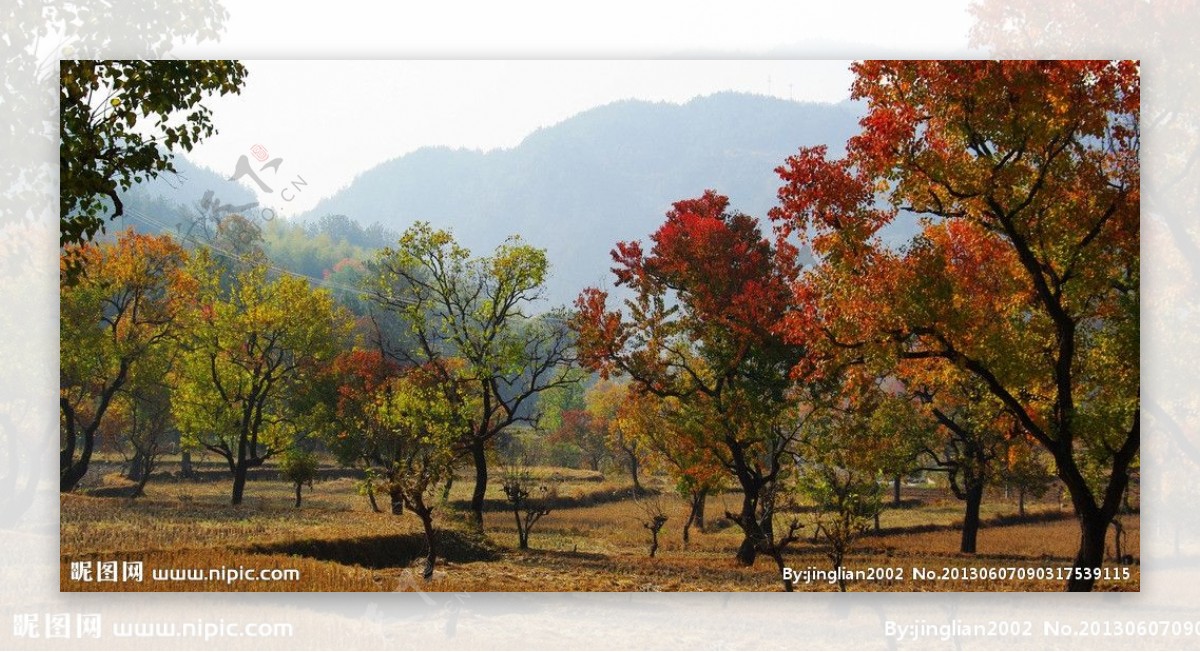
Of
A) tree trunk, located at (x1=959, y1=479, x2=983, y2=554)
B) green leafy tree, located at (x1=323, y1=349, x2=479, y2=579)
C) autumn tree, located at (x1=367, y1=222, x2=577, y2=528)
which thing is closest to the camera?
green leafy tree, located at (x1=323, y1=349, x2=479, y2=579)

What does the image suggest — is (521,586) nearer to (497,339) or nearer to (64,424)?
(497,339)

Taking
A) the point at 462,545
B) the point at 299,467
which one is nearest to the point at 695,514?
the point at 462,545

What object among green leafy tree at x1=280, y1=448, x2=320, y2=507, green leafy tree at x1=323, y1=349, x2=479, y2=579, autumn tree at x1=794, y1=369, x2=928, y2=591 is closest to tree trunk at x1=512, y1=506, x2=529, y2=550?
green leafy tree at x1=323, y1=349, x2=479, y2=579

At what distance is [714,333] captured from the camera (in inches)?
614

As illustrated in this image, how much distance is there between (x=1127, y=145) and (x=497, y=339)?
1010 centimetres

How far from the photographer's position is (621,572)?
14336mm

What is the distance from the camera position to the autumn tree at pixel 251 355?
15023 mm

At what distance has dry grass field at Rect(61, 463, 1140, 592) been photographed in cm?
1298

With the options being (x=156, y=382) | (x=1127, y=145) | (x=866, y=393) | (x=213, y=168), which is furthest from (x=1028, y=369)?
(x=156, y=382)

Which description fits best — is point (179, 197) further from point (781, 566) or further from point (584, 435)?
point (781, 566)

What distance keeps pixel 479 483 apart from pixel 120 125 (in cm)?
773

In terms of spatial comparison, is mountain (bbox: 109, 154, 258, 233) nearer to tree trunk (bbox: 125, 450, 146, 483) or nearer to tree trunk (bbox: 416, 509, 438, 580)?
tree trunk (bbox: 125, 450, 146, 483)

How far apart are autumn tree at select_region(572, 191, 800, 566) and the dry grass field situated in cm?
115

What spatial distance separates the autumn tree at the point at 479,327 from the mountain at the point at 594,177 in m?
0.39
